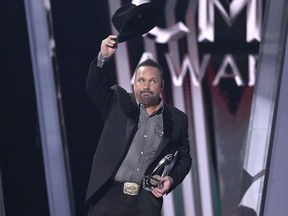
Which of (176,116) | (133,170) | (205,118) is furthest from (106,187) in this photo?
(205,118)

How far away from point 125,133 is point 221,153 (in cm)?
94

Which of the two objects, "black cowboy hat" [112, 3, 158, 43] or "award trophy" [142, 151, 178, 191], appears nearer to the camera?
"award trophy" [142, 151, 178, 191]

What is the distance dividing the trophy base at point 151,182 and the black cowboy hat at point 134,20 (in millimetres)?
715

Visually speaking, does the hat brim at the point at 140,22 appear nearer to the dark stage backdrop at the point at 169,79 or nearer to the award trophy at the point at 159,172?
the dark stage backdrop at the point at 169,79

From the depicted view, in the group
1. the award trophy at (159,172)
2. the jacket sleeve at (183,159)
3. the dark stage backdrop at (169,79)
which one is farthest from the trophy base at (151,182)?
the dark stage backdrop at (169,79)

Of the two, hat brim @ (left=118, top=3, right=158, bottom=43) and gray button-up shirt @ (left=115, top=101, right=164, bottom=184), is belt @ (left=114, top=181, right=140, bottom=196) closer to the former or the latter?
gray button-up shirt @ (left=115, top=101, right=164, bottom=184)

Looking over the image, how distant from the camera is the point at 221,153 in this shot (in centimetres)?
461

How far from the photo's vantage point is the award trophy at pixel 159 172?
3779 millimetres

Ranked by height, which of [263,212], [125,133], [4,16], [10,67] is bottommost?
[263,212]

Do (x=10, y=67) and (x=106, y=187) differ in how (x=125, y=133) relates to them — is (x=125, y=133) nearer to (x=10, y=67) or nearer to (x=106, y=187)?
(x=106, y=187)

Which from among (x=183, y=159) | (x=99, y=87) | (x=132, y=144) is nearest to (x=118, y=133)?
(x=132, y=144)

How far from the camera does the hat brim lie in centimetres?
399

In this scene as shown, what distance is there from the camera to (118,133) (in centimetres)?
386

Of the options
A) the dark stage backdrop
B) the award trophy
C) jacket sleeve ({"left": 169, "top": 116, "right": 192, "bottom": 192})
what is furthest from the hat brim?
the award trophy
